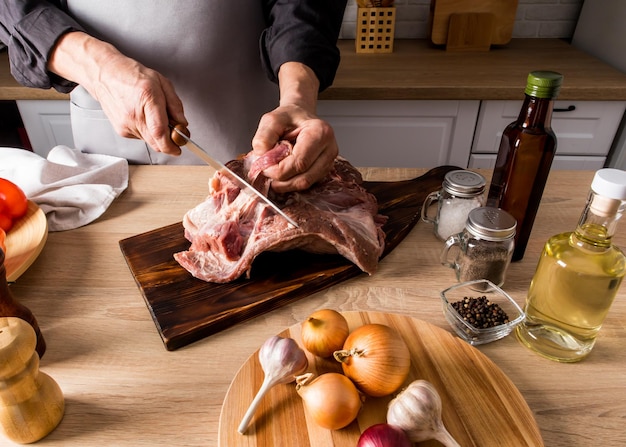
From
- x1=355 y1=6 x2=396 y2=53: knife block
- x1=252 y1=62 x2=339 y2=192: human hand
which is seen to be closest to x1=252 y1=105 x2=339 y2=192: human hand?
x1=252 y1=62 x2=339 y2=192: human hand

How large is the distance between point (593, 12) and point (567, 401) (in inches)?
86.7

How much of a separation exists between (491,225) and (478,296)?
14 centimetres

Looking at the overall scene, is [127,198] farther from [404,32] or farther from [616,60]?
[616,60]

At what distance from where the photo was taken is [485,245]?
2.87ft

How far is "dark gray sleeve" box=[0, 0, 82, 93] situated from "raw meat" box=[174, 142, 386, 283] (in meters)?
0.56

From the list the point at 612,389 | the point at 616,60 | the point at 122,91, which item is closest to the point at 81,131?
the point at 122,91

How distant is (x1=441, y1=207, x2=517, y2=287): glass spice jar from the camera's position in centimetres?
85

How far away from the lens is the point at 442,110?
1945mm

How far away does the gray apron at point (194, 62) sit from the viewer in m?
1.31

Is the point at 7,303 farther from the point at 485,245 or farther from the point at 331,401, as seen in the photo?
the point at 485,245

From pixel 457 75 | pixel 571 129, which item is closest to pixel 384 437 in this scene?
pixel 457 75

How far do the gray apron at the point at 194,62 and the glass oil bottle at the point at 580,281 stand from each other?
104 centimetres

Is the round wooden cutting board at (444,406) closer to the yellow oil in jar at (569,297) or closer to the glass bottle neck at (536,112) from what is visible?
the yellow oil in jar at (569,297)

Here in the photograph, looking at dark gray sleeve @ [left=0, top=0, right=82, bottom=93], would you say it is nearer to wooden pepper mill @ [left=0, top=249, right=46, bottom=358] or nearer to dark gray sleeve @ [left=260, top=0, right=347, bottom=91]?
dark gray sleeve @ [left=260, top=0, right=347, bottom=91]
